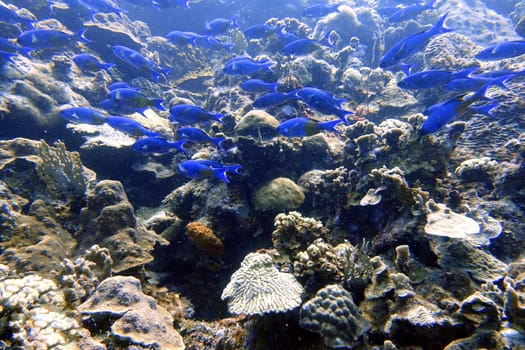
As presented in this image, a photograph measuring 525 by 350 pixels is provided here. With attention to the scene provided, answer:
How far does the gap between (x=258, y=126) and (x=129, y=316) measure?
3.43m

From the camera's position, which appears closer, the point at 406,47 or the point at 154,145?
the point at 154,145

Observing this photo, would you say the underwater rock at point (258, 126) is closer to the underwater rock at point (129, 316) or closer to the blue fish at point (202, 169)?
the blue fish at point (202, 169)

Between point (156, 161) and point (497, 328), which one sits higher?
point (497, 328)

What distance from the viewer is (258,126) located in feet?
16.0

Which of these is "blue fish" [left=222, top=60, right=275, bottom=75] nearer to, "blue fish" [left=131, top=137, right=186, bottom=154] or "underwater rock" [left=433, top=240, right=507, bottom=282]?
"blue fish" [left=131, top=137, right=186, bottom=154]

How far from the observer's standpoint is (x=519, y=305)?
2.12 meters

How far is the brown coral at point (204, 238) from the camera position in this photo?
3.95 m

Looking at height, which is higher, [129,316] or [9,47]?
[9,47]

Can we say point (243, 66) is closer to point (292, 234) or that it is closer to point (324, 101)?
point (324, 101)

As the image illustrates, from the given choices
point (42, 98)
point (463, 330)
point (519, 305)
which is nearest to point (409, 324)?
point (463, 330)

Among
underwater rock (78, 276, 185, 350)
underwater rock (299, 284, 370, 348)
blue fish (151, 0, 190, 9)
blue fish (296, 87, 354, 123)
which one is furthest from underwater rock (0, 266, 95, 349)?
blue fish (151, 0, 190, 9)

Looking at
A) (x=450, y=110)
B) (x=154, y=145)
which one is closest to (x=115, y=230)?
(x=154, y=145)

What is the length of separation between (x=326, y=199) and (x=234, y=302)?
233 cm

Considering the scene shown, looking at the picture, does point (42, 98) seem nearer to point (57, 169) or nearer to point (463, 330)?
point (57, 169)
